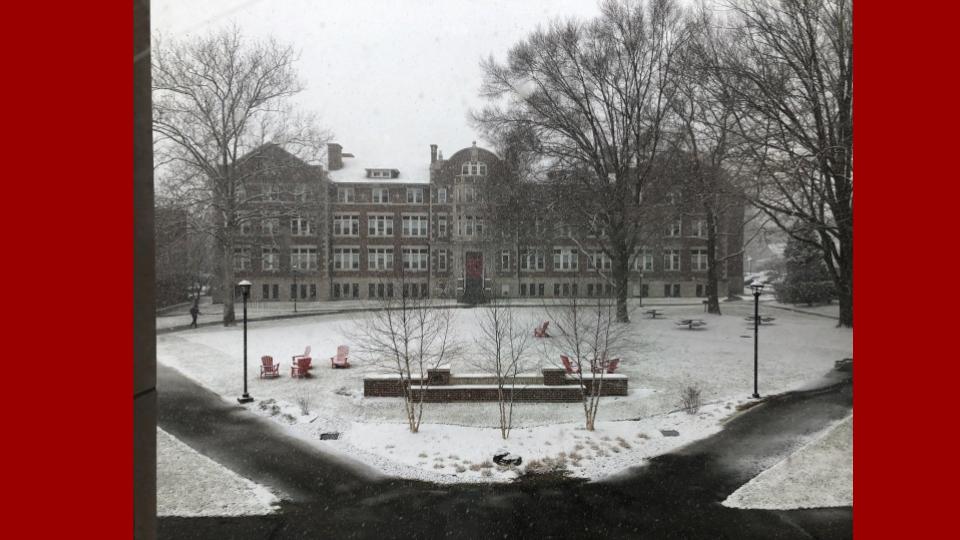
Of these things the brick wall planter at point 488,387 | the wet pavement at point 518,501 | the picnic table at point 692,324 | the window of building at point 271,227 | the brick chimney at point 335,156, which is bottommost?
the wet pavement at point 518,501

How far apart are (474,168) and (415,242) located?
610 centimetres

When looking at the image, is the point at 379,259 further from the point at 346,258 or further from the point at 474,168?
the point at 474,168

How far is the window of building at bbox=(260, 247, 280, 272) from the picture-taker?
28.7 m

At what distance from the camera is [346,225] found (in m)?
31.3

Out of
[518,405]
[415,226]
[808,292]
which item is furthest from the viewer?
[415,226]

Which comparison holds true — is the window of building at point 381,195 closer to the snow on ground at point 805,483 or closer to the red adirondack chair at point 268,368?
the red adirondack chair at point 268,368

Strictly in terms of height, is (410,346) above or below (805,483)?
above

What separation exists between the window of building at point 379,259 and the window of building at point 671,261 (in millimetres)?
19917

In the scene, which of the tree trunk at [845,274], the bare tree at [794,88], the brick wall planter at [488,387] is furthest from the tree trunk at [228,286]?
the tree trunk at [845,274]

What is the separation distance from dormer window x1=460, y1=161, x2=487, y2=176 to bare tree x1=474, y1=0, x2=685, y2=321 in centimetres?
580

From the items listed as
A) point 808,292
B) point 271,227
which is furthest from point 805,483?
point 808,292

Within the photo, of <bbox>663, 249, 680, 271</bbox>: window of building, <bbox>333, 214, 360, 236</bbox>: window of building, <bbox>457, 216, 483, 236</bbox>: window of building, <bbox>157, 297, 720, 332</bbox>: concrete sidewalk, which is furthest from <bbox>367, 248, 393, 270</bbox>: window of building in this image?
<bbox>663, 249, 680, 271</bbox>: window of building

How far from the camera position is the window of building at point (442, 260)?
3138 centimetres

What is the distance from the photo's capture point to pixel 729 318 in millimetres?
26109
